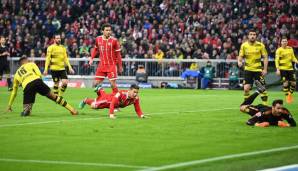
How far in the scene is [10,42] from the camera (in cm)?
4928

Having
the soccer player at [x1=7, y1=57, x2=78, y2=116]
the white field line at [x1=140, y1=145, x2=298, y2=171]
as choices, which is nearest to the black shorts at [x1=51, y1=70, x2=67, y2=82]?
the soccer player at [x1=7, y1=57, x2=78, y2=116]

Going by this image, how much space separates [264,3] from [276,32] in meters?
3.16

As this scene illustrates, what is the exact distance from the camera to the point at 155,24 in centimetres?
4619

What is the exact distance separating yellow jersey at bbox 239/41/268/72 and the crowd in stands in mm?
16936

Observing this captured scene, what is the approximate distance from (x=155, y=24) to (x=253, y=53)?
23.4 m

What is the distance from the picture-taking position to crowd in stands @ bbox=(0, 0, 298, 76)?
138 ft

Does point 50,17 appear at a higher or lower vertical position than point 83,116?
higher

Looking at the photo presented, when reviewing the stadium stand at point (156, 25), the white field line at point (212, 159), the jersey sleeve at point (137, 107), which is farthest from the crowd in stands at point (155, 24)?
the white field line at point (212, 159)

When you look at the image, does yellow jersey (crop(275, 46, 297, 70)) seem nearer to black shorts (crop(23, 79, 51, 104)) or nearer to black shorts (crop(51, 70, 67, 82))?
black shorts (crop(51, 70, 67, 82))

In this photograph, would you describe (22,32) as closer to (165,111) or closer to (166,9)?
(166,9)

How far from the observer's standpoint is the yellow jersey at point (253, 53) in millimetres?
23094

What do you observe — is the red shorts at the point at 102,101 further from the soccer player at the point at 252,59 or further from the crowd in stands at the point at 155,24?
the crowd in stands at the point at 155,24

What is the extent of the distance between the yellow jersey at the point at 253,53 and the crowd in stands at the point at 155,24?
1694 cm

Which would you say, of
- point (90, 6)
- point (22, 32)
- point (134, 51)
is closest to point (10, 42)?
point (22, 32)
